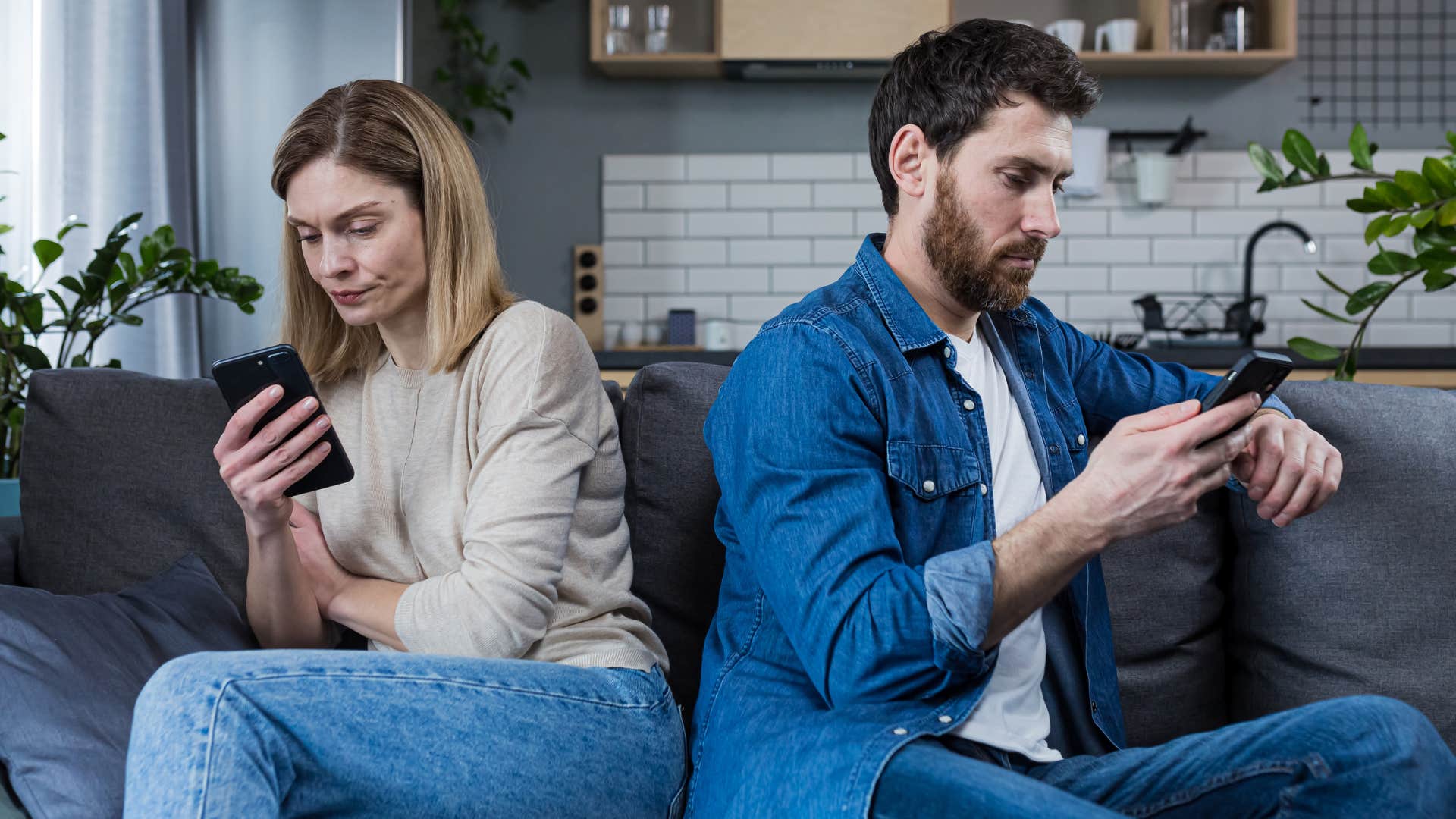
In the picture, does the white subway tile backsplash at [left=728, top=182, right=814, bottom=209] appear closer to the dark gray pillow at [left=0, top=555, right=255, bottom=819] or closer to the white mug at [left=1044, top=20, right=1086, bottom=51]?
the white mug at [left=1044, top=20, right=1086, bottom=51]

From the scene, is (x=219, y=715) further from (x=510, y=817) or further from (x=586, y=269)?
(x=586, y=269)

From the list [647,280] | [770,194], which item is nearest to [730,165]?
[770,194]

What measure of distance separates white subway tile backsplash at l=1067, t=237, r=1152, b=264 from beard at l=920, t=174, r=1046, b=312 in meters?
3.19

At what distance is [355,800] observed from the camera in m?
1.19

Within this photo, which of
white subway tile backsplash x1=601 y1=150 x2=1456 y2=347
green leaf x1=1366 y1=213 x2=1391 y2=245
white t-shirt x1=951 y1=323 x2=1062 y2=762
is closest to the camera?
white t-shirt x1=951 y1=323 x2=1062 y2=762

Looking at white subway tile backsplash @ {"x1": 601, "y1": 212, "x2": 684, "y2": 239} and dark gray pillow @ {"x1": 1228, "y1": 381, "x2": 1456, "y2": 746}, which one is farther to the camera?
white subway tile backsplash @ {"x1": 601, "y1": 212, "x2": 684, "y2": 239}

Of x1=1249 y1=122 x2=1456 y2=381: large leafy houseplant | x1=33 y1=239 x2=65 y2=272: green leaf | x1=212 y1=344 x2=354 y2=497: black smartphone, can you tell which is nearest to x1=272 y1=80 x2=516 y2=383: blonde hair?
x1=212 y1=344 x2=354 y2=497: black smartphone

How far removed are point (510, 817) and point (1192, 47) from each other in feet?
13.1

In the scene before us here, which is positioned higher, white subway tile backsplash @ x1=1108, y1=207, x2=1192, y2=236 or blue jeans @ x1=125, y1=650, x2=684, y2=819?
white subway tile backsplash @ x1=1108, y1=207, x2=1192, y2=236

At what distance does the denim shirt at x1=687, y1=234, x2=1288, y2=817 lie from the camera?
107 cm

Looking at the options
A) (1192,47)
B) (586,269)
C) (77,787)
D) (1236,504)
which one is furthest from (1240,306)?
(77,787)

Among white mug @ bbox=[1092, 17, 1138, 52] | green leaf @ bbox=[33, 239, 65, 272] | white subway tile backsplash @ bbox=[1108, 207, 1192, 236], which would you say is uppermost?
white mug @ bbox=[1092, 17, 1138, 52]

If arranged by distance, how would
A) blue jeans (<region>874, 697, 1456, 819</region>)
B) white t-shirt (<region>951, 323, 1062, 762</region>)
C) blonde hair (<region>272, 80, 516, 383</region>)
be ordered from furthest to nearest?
blonde hair (<region>272, 80, 516, 383</region>) < white t-shirt (<region>951, 323, 1062, 762</region>) < blue jeans (<region>874, 697, 1456, 819</region>)

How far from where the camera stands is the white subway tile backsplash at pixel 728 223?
4.48 m
